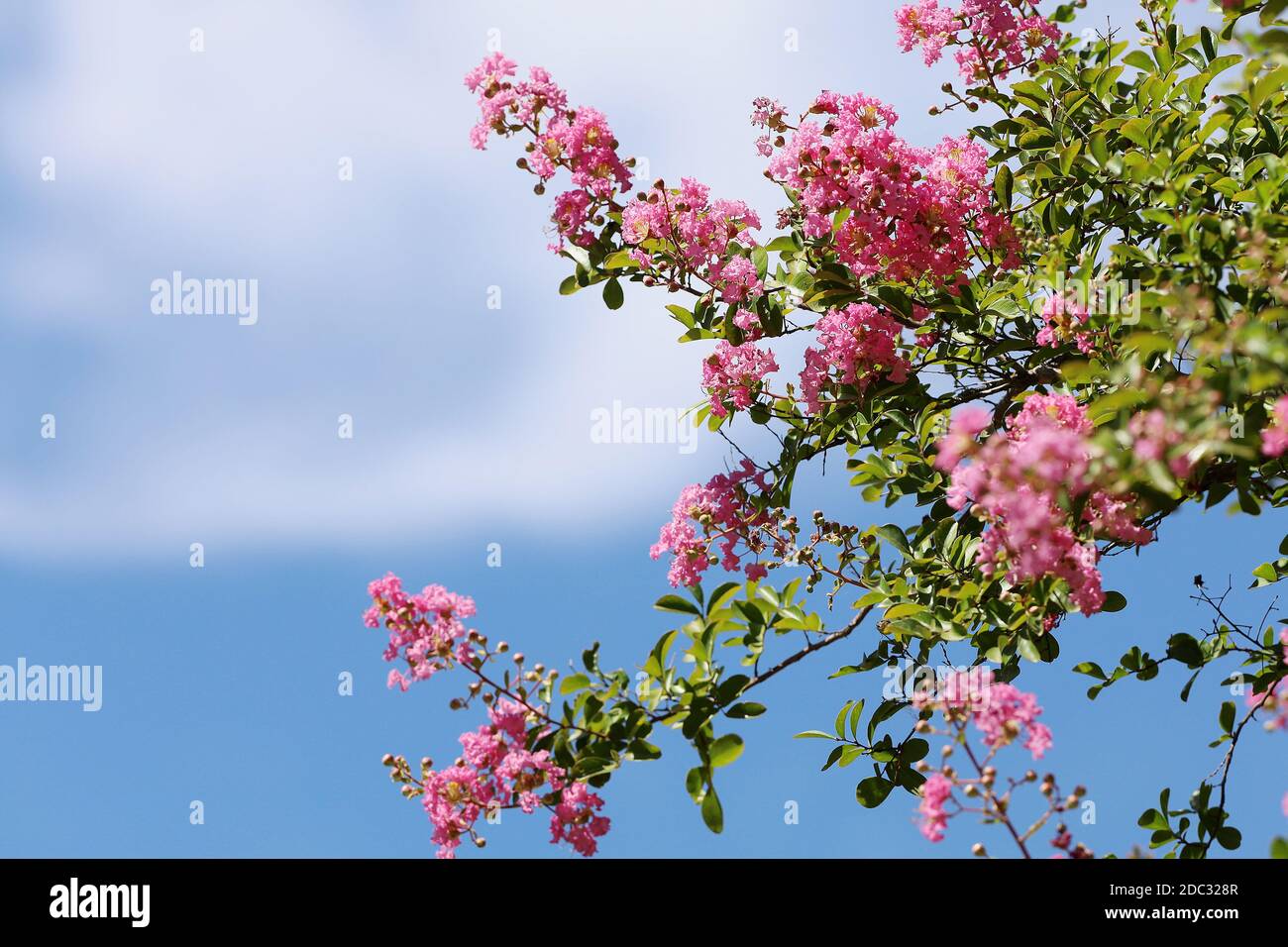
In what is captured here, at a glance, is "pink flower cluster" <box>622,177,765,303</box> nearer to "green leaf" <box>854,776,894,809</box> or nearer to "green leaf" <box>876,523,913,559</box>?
"green leaf" <box>876,523,913,559</box>

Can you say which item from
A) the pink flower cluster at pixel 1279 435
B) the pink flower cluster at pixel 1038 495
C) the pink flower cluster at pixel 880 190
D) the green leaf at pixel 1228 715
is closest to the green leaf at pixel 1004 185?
the pink flower cluster at pixel 880 190

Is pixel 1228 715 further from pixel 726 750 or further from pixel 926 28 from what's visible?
pixel 926 28

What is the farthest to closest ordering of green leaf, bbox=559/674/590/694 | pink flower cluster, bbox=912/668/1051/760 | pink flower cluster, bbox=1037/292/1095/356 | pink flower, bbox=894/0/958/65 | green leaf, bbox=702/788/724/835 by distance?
pink flower, bbox=894/0/958/65 → pink flower cluster, bbox=1037/292/1095/356 → green leaf, bbox=559/674/590/694 → green leaf, bbox=702/788/724/835 → pink flower cluster, bbox=912/668/1051/760

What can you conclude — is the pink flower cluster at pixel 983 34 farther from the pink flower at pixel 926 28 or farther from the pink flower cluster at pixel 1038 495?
the pink flower cluster at pixel 1038 495

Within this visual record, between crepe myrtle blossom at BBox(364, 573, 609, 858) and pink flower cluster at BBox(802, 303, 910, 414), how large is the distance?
139 centimetres

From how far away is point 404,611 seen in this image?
272 centimetres

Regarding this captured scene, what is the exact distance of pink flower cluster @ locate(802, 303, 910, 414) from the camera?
11.4 feet

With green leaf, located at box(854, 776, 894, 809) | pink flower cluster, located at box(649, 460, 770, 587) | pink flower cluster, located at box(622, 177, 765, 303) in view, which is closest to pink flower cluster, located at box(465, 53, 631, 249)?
pink flower cluster, located at box(622, 177, 765, 303)

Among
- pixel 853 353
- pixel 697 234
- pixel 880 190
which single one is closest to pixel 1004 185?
pixel 880 190

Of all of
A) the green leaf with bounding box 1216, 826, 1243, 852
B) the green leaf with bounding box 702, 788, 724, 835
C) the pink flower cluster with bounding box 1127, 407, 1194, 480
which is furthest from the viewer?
the green leaf with bounding box 1216, 826, 1243, 852
